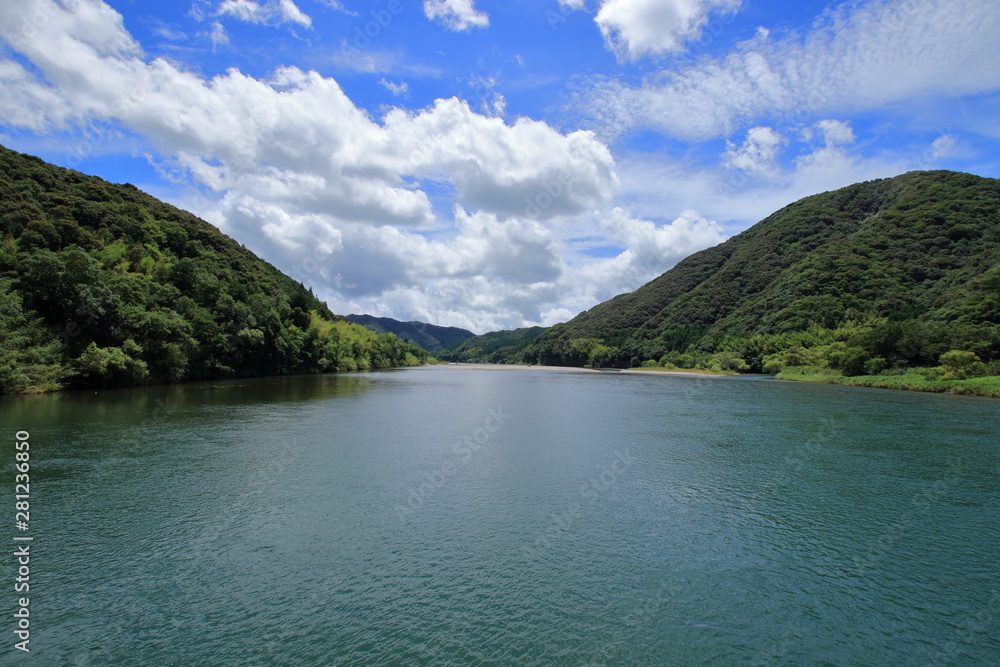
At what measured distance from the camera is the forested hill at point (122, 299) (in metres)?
38.0

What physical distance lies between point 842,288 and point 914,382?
58.0m

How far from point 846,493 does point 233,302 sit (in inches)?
2619

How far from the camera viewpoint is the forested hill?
1496 inches

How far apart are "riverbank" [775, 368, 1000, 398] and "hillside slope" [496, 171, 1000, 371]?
447cm

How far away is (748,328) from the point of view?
388 feet

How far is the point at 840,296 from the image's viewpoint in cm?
9500

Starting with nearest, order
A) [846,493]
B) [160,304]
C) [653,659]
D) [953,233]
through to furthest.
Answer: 1. [653,659]
2. [846,493]
3. [160,304]
4. [953,233]

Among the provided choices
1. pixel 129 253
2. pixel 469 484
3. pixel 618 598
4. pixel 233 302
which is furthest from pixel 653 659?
pixel 129 253

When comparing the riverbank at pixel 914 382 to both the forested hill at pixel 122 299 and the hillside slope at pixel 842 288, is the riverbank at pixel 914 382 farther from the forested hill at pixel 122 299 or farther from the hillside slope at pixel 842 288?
the forested hill at pixel 122 299

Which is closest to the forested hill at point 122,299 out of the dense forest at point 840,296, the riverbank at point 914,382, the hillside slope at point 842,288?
the riverbank at point 914,382

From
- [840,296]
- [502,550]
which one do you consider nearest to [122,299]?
[502,550]

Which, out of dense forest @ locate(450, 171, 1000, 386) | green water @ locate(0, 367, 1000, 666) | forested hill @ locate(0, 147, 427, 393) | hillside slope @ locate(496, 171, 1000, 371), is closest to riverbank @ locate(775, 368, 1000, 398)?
dense forest @ locate(450, 171, 1000, 386)

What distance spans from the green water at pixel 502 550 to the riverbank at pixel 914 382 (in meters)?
26.9

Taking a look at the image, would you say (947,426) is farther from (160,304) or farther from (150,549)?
(160,304)
